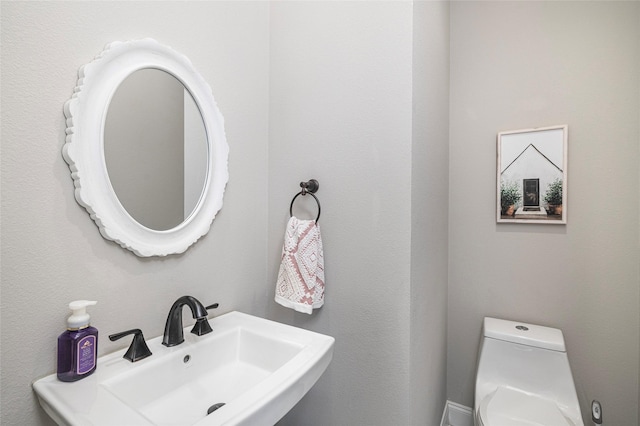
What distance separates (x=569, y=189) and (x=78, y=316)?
2022 mm

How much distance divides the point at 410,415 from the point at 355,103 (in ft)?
3.82

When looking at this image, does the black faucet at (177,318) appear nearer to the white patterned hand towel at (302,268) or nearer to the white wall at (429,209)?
the white patterned hand towel at (302,268)

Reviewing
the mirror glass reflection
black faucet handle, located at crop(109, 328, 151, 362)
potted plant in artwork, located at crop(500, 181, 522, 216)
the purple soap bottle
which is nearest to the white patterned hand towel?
the mirror glass reflection

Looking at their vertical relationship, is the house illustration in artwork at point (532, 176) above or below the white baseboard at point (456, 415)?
above

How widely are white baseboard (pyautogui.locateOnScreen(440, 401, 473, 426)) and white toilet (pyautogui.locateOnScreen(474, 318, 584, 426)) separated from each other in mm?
363

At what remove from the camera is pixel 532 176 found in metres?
1.57

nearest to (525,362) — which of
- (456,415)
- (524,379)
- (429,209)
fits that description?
(524,379)

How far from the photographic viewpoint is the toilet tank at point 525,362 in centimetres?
138

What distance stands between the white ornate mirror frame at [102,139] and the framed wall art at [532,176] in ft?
5.03

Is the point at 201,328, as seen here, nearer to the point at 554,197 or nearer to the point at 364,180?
the point at 364,180

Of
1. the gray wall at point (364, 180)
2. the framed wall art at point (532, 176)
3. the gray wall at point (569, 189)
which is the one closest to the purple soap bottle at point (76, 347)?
the gray wall at point (364, 180)

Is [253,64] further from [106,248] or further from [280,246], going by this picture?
[106,248]

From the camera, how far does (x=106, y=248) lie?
811mm

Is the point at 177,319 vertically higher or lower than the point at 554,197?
lower
